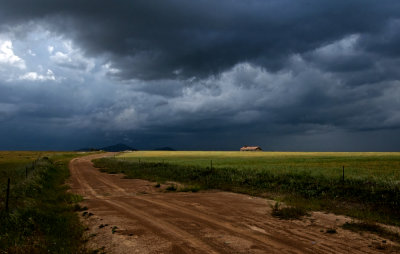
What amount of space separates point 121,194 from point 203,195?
18.0 feet

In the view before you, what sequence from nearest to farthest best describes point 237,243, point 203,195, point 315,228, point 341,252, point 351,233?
point 341,252, point 237,243, point 351,233, point 315,228, point 203,195

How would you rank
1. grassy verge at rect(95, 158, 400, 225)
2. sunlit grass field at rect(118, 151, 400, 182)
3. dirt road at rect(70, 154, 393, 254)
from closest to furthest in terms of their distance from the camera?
dirt road at rect(70, 154, 393, 254) → grassy verge at rect(95, 158, 400, 225) → sunlit grass field at rect(118, 151, 400, 182)


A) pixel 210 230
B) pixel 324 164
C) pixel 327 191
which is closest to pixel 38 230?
pixel 210 230

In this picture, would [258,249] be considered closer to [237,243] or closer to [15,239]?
[237,243]

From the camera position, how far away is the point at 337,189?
59.8 ft

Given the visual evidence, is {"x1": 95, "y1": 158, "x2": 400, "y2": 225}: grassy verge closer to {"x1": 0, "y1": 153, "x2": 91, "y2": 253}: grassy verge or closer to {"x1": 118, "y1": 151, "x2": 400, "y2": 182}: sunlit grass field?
{"x1": 118, "y1": 151, "x2": 400, "y2": 182}: sunlit grass field

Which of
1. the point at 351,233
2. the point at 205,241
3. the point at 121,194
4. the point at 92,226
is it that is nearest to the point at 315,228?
the point at 351,233

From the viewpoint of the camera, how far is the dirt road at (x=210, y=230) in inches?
343

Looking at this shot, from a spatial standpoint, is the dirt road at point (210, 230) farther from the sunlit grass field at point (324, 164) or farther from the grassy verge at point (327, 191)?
the sunlit grass field at point (324, 164)

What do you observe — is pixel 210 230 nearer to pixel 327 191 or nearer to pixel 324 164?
pixel 327 191

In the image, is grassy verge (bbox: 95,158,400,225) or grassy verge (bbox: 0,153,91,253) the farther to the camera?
grassy verge (bbox: 95,158,400,225)

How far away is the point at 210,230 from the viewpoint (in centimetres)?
1055

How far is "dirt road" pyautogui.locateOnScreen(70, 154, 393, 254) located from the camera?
8.70 meters

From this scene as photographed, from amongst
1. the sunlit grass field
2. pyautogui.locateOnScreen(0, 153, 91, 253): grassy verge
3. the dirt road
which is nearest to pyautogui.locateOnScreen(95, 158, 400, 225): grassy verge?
the dirt road
